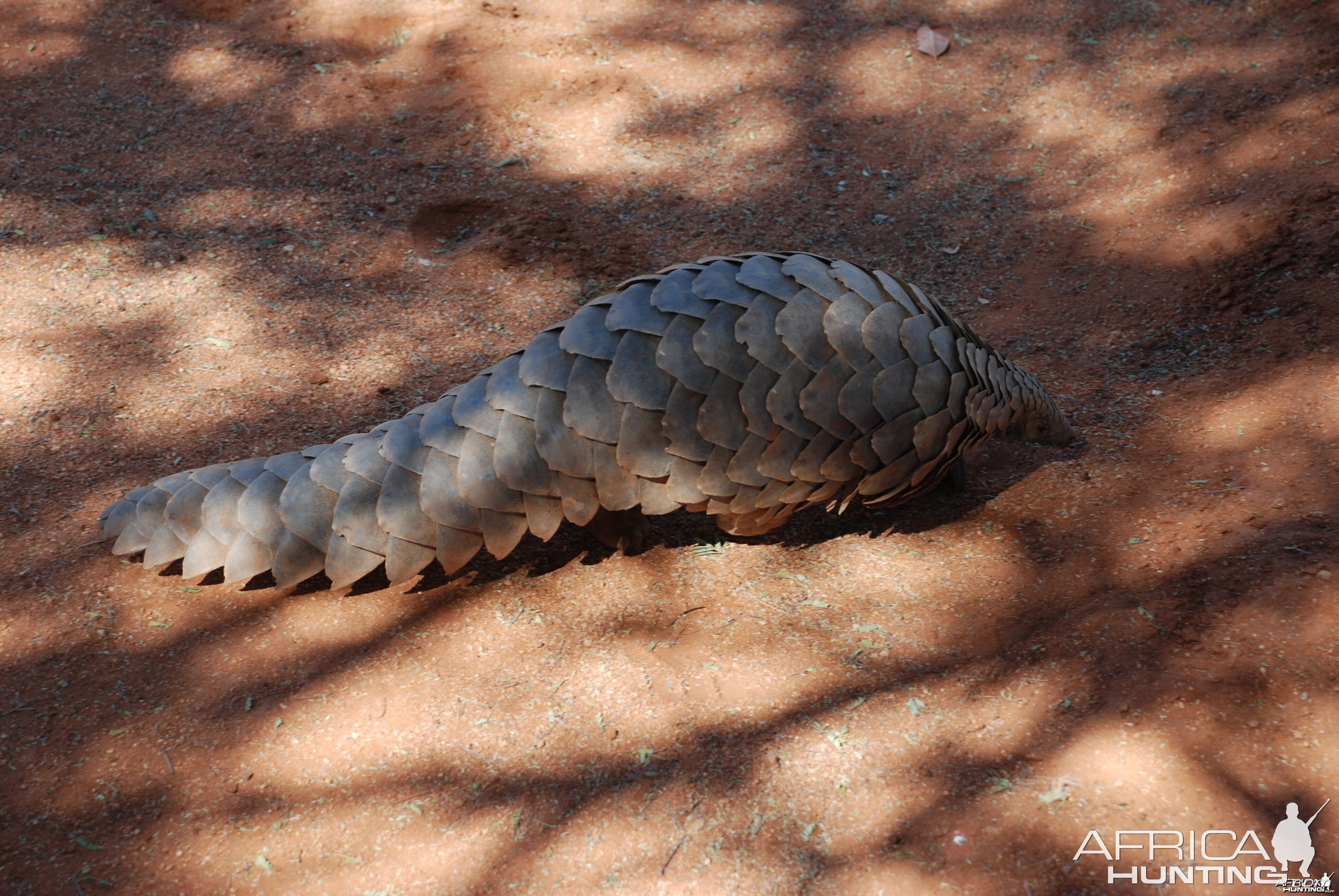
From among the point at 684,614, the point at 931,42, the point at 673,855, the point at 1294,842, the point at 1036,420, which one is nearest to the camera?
the point at 1294,842

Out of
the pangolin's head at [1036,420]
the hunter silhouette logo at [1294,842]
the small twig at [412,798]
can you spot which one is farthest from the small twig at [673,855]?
the pangolin's head at [1036,420]

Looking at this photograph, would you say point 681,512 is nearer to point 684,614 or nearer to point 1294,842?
point 684,614

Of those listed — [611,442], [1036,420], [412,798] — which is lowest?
[412,798]

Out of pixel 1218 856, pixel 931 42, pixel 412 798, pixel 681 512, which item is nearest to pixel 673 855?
pixel 412 798

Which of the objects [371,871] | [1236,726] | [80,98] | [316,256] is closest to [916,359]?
[1236,726]

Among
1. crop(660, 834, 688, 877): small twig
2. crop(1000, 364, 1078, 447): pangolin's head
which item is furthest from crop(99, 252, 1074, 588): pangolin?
crop(660, 834, 688, 877): small twig

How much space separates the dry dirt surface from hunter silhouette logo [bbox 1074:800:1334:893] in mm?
26

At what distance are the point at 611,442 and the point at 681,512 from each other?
29.6 inches

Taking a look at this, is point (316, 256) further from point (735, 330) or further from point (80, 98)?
point (735, 330)

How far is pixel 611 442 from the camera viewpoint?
2615mm

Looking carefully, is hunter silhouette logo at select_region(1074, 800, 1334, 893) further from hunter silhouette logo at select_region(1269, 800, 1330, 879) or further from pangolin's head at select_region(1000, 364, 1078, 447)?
pangolin's head at select_region(1000, 364, 1078, 447)

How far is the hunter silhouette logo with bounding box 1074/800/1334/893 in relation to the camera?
6.55 feet

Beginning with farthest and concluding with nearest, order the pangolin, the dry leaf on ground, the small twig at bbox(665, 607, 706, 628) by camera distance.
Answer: the dry leaf on ground → the small twig at bbox(665, 607, 706, 628) → the pangolin

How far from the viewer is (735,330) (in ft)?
8.57
